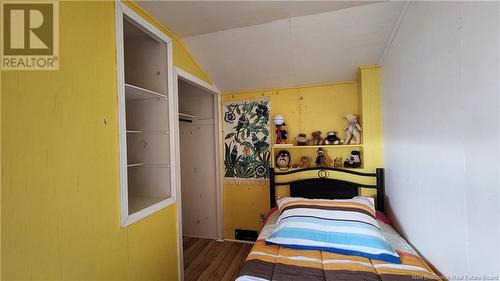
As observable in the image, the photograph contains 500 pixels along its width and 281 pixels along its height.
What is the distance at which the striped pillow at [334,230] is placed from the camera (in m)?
1.34

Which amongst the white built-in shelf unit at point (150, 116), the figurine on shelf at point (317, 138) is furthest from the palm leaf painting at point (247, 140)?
the white built-in shelf unit at point (150, 116)

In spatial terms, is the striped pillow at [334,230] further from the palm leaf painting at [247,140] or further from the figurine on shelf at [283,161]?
the palm leaf painting at [247,140]

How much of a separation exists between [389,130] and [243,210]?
1.92 meters

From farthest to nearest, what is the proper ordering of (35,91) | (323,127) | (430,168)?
(323,127)
(430,168)
(35,91)

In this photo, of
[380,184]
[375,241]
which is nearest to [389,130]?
[380,184]

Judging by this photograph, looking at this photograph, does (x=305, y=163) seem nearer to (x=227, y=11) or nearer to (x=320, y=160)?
(x=320, y=160)

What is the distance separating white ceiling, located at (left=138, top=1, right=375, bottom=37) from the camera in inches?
58.2

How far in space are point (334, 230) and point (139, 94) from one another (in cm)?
182

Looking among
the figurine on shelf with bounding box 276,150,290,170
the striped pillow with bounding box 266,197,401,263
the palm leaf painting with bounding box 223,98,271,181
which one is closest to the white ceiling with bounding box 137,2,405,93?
the palm leaf painting with bounding box 223,98,271,181

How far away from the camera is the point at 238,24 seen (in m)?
1.75

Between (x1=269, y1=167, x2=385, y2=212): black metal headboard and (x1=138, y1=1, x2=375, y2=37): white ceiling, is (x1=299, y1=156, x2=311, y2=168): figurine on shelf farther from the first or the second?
(x1=138, y1=1, x2=375, y2=37): white ceiling

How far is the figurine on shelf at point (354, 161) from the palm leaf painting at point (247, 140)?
0.92 m

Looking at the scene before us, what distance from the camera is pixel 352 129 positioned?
232 cm

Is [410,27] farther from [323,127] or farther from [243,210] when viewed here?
[243,210]
